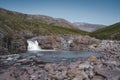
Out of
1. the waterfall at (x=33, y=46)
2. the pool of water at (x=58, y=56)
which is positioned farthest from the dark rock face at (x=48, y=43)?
the pool of water at (x=58, y=56)

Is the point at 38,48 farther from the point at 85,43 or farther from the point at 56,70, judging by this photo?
the point at 56,70

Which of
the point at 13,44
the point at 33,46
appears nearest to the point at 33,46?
the point at 33,46

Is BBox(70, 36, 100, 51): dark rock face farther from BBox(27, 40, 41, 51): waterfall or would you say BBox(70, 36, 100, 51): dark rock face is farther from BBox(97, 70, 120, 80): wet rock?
BBox(97, 70, 120, 80): wet rock

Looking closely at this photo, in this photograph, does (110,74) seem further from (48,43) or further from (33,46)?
(48,43)

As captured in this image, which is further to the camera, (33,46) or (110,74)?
(33,46)

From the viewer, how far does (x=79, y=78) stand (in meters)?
21.1

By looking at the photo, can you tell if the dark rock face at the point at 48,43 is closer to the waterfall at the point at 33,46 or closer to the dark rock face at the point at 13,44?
the waterfall at the point at 33,46

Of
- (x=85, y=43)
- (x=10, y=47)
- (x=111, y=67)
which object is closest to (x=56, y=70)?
(x=111, y=67)

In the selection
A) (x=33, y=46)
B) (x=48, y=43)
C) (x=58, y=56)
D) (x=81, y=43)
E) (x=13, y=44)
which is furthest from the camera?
(x=81, y=43)

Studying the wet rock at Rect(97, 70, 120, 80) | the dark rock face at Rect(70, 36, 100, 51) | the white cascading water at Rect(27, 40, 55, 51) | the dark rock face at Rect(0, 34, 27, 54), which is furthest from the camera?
the dark rock face at Rect(70, 36, 100, 51)

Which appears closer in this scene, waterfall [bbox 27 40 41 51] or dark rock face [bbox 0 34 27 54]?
dark rock face [bbox 0 34 27 54]

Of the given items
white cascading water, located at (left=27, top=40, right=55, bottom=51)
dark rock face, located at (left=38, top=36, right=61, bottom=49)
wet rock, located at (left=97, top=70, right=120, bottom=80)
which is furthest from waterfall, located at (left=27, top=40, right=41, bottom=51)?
wet rock, located at (left=97, top=70, right=120, bottom=80)

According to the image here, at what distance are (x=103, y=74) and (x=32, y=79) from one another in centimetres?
783

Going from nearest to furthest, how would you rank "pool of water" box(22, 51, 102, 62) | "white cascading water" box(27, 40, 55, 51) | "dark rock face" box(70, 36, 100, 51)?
"pool of water" box(22, 51, 102, 62) < "white cascading water" box(27, 40, 55, 51) < "dark rock face" box(70, 36, 100, 51)
